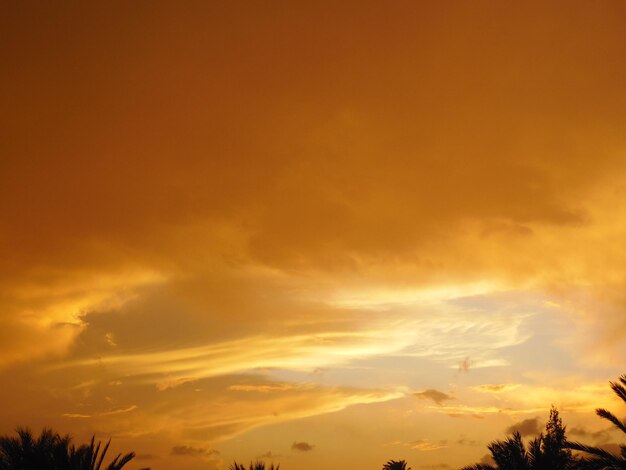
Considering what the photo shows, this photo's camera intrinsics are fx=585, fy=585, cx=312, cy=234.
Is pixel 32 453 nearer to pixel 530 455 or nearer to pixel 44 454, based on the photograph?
pixel 44 454

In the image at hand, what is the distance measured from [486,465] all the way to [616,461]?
6.71m

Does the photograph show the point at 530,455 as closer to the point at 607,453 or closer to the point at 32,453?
the point at 607,453

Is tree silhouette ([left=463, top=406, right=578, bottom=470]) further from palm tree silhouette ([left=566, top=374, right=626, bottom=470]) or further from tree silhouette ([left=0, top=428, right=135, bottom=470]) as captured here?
tree silhouette ([left=0, top=428, right=135, bottom=470])

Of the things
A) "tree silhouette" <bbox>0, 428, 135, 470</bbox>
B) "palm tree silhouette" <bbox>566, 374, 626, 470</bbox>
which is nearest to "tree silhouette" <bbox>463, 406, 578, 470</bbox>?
"palm tree silhouette" <bbox>566, 374, 626, 470</bbox>

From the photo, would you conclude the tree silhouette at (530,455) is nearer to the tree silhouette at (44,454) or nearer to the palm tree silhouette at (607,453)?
the palm tree silhouette at (607,453)

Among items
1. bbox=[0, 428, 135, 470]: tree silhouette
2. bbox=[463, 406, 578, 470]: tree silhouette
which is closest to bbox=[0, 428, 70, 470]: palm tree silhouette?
bbox=[0, 428, 135, 470]: tree silhouette

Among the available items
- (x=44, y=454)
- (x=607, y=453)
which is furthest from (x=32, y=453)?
(x=607, y=453)

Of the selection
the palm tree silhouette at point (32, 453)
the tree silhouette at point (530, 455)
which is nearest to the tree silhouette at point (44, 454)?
the palm tree silhouette at point (32, 453)

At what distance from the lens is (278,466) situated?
3159cm

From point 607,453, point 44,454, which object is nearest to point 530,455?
point 607,453

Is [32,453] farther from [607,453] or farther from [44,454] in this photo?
[607,453]

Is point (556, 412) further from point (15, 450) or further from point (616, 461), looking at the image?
point (15, 450)

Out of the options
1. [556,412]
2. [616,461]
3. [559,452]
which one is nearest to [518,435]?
[559,452]

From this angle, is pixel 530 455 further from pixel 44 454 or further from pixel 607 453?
pixel 44 454
